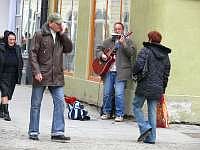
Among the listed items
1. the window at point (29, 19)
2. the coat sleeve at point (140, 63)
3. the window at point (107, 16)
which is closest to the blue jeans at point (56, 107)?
the coat sleeve at point (140, 63)

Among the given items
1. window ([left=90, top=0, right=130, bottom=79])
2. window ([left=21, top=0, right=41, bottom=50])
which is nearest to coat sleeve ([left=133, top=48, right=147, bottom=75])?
window ([left=90, top=0, right=130, bottom=79])

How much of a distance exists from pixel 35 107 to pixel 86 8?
5751mm

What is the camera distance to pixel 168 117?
11633 mm

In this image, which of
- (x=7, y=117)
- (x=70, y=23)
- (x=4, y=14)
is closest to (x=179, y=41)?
(x=7, y=117)

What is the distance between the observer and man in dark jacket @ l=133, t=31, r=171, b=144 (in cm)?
953

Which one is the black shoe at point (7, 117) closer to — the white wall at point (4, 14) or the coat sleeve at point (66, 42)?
the coat sleeve at point (66, 42)

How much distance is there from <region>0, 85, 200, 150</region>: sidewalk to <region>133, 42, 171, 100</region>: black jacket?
2.74 feet

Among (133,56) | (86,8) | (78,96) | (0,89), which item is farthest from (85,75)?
(0,89)

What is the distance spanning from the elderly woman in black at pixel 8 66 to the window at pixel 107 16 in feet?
8.70

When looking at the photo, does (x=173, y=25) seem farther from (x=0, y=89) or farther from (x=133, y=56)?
(x=0, y=89)

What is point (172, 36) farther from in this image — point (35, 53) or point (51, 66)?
point (35, 53)

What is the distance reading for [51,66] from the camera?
9141mm

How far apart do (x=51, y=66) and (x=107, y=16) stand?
16.0 feet

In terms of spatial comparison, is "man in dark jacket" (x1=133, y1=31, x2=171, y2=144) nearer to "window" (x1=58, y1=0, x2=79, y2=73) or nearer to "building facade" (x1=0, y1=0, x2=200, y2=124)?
"building facade" (x1=0, y1=0, x2=200, y2=124)
